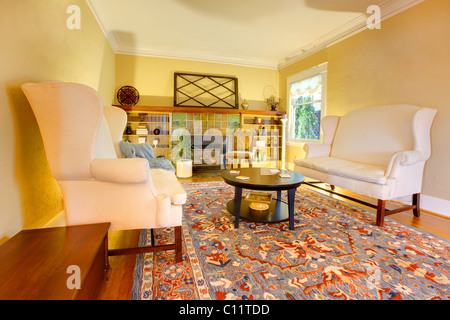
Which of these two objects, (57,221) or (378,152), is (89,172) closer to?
(57,221)

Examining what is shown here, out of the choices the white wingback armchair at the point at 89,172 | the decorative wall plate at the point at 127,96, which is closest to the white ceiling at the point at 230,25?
the decorative wall plate at the point at 127,96

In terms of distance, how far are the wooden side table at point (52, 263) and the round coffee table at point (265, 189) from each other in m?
1.09

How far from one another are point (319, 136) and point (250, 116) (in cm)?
174

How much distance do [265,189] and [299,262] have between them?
62cm

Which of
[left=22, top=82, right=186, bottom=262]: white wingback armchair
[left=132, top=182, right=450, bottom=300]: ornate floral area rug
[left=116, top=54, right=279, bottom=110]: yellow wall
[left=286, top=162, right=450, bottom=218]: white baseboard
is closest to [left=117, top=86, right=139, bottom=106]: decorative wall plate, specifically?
[left=116, top=54, right=279, bottom=110]: yellow wall

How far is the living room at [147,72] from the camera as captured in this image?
1.41 m

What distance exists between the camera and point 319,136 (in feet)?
15.1

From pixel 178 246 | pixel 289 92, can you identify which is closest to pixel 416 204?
pixel 178 246

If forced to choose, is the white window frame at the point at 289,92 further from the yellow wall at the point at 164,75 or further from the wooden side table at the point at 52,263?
the wooden side table at the point at 52,263

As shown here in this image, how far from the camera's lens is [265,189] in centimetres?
192

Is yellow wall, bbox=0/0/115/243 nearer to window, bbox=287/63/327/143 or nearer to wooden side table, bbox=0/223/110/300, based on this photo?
wooden side table, bbox=0/223/110/300

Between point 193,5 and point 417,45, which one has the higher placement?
point 193,5
